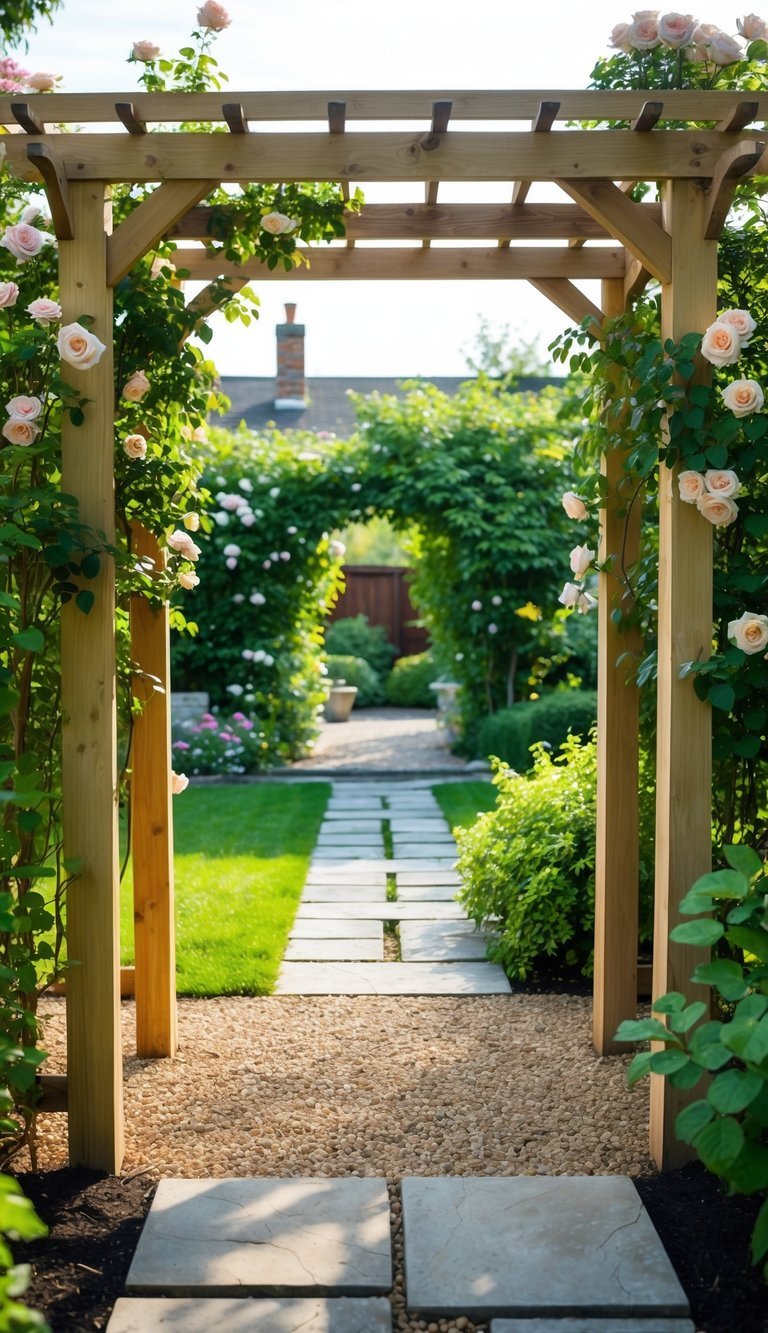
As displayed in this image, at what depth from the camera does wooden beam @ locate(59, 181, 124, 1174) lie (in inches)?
109

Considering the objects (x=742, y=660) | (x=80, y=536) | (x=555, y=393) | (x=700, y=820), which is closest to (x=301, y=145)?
(x=80, y=536)

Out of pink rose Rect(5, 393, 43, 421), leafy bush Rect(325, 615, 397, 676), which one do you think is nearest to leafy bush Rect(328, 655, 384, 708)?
leafy bush Rect(325, 615, 397, 676)

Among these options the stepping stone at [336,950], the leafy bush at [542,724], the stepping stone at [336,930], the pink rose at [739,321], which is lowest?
the stepping stone at [336,950]

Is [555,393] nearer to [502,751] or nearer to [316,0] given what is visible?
[502,751]

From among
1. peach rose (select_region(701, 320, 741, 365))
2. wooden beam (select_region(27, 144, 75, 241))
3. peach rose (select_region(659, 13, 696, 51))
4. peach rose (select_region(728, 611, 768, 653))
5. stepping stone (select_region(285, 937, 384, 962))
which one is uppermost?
peach rose (select_region(659, 13, 696, 51))

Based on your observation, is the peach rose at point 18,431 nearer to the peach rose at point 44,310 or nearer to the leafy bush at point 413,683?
the peach rose at point 44,310

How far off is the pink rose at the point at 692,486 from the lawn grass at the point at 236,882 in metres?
2.44

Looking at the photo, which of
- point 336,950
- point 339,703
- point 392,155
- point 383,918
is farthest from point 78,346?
point 339,703

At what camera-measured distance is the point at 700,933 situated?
2.21 m

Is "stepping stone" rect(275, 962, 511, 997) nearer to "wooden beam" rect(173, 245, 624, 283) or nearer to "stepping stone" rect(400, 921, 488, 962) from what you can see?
"stepping stone" rect(400, 921, 488, 962)

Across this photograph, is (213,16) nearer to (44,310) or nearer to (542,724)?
(44,310)

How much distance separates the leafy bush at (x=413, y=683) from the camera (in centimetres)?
1564

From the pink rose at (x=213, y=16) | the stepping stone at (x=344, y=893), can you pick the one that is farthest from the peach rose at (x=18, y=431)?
the stepping stone at (x=344, y=893)

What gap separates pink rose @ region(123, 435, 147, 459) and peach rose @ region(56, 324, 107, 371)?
1.46 feet
